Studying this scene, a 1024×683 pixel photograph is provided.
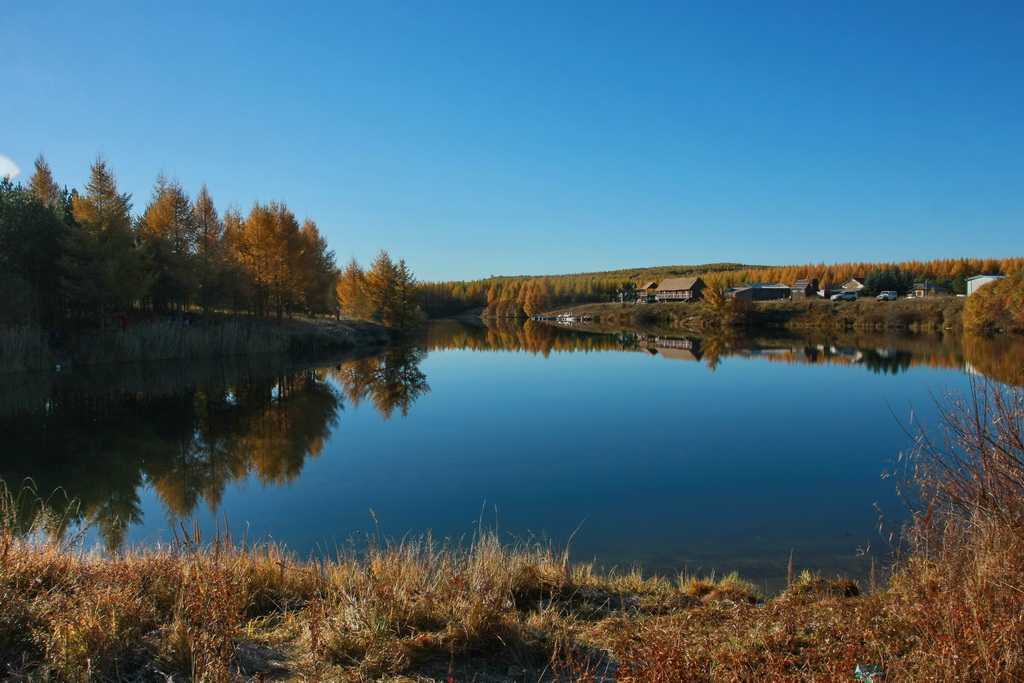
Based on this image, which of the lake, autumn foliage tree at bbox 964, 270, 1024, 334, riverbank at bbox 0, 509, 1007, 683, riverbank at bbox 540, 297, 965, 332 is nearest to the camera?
riverbank at bbox 0, 509, 1007, 683

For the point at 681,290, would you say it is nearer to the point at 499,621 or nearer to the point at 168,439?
the point at 168,439

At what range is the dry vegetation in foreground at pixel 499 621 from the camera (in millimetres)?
2996

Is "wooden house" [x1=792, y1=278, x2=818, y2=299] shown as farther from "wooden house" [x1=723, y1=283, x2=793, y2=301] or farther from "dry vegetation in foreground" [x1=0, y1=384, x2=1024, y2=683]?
"dry vegetation in foreground" [x1=0, y1=384, x2=1024, y2=683]

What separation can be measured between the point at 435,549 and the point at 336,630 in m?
3.62

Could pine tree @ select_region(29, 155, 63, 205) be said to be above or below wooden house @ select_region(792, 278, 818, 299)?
above

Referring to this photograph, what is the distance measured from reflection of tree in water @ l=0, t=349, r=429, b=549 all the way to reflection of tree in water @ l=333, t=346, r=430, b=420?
9 centimetres

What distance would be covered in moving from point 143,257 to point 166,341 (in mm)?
3829

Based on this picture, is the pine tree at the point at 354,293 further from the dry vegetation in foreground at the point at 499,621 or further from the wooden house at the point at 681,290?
the wooden house at the point at 681,290

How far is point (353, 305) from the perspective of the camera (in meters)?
48.4

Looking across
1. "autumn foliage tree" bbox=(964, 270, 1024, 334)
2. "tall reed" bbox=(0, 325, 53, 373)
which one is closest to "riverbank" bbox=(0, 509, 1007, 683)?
"tall reed" bbox=(0, 325, 53, 373)

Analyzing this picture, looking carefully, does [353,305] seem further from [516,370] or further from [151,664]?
[151,664]

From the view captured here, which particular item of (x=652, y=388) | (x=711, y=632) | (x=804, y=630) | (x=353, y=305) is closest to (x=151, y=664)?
(x=711, y=632)

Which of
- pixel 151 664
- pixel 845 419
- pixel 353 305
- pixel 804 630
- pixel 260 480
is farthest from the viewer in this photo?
pixel 353 305

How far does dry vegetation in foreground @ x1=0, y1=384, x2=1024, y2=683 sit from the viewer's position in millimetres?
2996
